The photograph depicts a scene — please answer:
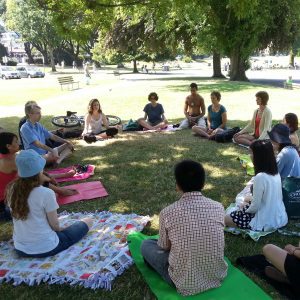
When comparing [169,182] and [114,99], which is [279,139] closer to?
[169,182]

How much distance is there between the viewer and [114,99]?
17.5 metres

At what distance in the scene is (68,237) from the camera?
3957mm

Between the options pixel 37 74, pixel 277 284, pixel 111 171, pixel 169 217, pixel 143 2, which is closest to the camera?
pixel 169 217

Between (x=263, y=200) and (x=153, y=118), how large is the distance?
6.40 m

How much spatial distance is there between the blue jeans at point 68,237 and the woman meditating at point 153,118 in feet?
20.0

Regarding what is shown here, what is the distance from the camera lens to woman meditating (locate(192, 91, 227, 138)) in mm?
8852

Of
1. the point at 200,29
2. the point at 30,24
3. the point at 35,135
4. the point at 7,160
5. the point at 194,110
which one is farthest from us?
the point at 30,24

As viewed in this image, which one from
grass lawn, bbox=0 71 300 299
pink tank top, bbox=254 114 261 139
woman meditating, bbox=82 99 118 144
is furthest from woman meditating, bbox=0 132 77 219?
pink tank top, bbox=254 114 261 139

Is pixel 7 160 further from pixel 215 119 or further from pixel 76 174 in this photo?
pixel 215 119

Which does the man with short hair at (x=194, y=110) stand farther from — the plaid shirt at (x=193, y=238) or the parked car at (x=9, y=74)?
the parked car at (x=9, y=74)

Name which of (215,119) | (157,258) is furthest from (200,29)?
(157,258)

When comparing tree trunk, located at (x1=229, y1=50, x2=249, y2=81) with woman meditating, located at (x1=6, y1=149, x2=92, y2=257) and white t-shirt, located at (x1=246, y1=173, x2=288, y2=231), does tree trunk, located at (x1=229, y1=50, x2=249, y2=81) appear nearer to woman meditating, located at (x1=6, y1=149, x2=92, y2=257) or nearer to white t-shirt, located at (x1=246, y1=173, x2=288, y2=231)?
white t-shirt, located at (x1=246, y1=173, x2=288, y2=231)

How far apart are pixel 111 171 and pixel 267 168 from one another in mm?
3392

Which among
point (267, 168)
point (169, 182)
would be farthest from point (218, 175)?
point (267, 168)
